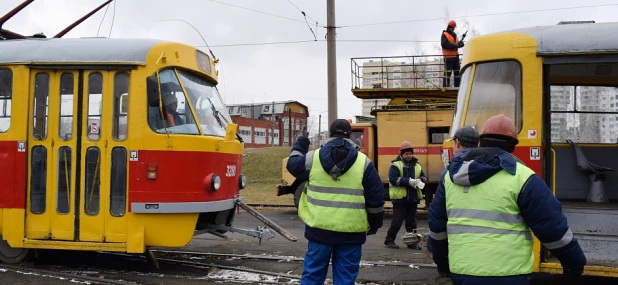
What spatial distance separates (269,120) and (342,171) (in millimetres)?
67691

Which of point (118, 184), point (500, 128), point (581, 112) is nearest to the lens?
point (500, 128)

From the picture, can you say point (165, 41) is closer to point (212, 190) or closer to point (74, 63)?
point (74, 63)

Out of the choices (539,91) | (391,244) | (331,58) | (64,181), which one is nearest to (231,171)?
(64,181)

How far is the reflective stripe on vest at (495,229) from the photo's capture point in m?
3.24

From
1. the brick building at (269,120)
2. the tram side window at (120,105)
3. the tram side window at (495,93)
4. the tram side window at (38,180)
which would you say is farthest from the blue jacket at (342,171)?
the brick building at (269,120)

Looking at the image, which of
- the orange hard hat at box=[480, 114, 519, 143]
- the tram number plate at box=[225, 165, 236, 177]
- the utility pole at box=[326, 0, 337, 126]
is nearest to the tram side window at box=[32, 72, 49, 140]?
the tram number plate at box=[225, 165, 236, 177]

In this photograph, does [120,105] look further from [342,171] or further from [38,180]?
[342,171]

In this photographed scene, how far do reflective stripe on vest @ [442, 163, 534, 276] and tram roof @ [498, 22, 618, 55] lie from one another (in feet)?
10.1

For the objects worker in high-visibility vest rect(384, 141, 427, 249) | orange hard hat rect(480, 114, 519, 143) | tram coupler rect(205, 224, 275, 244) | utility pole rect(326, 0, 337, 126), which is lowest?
tram coupler rect(205, 224, 275, 244)

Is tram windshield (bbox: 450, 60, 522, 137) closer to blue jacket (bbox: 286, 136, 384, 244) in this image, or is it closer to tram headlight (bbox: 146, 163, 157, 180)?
blue jacket (bbox: 286, 136, 384, 244)

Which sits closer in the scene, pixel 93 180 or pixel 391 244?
pixel 93 180

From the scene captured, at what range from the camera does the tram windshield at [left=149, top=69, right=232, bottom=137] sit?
6844mm

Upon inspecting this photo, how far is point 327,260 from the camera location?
507 centimetres

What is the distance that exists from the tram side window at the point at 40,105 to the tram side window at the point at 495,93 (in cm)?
514
